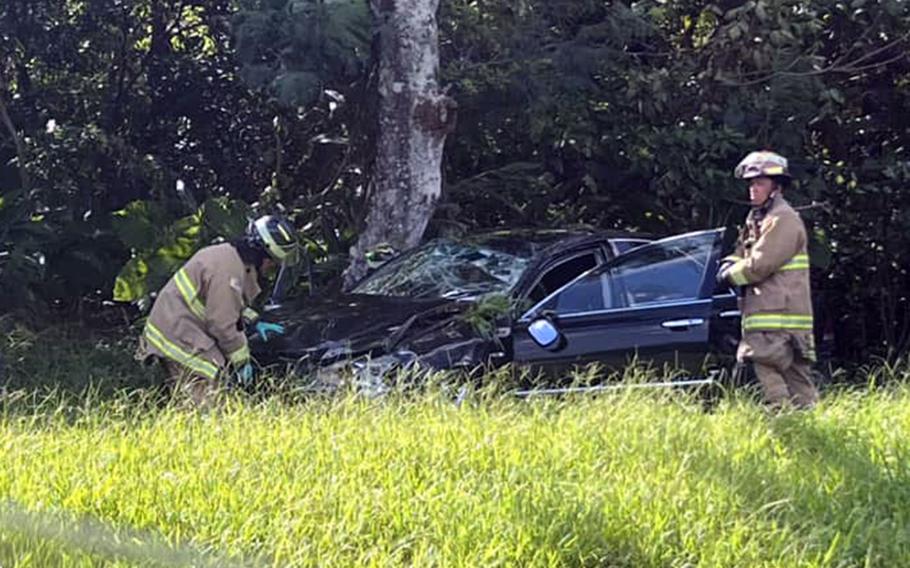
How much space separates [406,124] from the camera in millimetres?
9484

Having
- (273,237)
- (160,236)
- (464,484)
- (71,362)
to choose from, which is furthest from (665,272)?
(71,362)

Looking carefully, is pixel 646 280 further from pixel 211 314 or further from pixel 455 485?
pixel 455 485

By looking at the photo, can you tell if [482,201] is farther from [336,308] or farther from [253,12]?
[336,308]

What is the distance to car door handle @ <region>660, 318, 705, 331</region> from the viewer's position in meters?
6.91

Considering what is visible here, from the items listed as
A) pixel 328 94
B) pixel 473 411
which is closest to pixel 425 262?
pixel 473 411

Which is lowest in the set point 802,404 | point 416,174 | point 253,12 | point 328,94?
point 802,404

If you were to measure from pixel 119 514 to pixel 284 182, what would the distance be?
804 cm

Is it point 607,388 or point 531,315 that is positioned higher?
point 531,315

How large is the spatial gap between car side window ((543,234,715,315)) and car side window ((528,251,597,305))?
0.68 ft

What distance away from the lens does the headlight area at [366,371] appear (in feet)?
20.5

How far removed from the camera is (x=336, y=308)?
721 cm

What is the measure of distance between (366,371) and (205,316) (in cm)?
107

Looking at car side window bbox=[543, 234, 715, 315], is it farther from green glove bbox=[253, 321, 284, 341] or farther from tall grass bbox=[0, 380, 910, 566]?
green glove bbox=[253, 321, 284, 341]

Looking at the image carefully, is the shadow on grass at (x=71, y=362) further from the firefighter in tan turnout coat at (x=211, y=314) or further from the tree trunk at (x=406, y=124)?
the tree trunk at (x=406, y=124)
